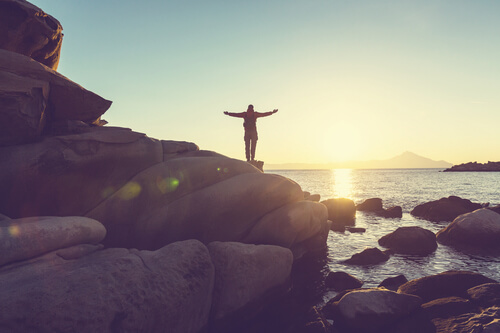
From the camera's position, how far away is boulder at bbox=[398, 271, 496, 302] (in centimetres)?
673

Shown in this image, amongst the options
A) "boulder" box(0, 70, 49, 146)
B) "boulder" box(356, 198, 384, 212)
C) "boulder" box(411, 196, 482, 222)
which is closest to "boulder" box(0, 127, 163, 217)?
"boulder" box(0, 70, 49, 146)

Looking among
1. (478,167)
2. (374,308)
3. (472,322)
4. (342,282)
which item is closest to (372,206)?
(342,282)

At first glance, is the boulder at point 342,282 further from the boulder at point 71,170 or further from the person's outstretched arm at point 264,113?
the person's outstretched arm at point 264,113

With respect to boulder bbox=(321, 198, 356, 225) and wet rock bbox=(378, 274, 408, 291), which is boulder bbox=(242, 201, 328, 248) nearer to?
wet rock bbox=(378, 274, 408, 291)

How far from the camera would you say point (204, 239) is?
8.59m

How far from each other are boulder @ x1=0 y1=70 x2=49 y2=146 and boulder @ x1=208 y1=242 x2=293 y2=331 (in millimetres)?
5664

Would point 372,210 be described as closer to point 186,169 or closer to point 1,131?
point 186,169

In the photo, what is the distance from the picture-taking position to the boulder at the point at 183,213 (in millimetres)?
8461

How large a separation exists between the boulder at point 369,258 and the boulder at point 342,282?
6.70ft

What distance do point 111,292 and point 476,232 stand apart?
1389 centimetres

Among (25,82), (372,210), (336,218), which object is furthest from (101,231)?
(372,210)

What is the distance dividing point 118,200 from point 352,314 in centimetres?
692

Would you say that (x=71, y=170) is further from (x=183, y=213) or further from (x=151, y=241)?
(x=183, y=213)

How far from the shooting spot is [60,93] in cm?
852
